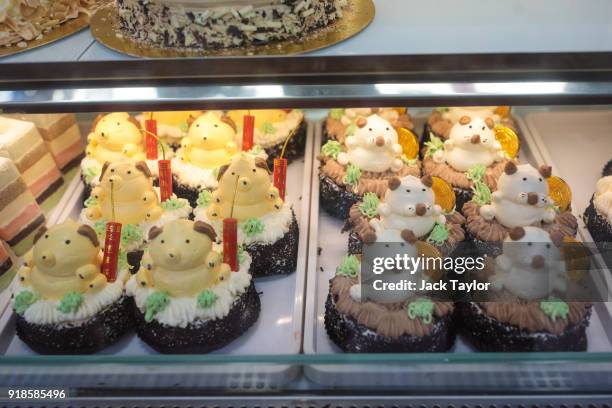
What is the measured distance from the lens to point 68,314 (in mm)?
2012

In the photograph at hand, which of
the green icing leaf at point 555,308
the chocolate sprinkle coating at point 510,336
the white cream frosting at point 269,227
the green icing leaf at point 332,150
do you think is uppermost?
the green icing leaf at point 332,150

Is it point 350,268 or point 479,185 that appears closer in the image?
point 350,268

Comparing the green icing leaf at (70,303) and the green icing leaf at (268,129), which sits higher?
the green icing leaf at (268,129)

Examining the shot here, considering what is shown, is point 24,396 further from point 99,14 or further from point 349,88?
point 349,88

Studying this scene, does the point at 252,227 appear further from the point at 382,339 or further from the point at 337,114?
the point at 337,114

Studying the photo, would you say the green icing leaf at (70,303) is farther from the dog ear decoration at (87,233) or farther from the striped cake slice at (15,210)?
the striped cake slice at (15,210)

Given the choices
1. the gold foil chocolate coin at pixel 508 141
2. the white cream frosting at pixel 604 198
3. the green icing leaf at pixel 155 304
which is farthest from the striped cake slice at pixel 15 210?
the white cream frosting at pixel 604 198

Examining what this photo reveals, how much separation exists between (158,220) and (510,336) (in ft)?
4.78

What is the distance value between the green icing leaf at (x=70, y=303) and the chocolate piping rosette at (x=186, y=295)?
192 mm

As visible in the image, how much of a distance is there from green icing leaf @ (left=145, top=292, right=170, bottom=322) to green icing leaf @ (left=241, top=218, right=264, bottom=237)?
1.56ft

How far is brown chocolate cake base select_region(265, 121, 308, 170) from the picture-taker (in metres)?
3.05

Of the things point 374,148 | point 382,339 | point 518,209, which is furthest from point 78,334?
point 518,209

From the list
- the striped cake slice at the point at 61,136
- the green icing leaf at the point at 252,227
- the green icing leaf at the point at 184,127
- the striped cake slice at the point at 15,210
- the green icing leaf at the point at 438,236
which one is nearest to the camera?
the green icing leaf at the point at 438,236

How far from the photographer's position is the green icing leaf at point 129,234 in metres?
2.37
